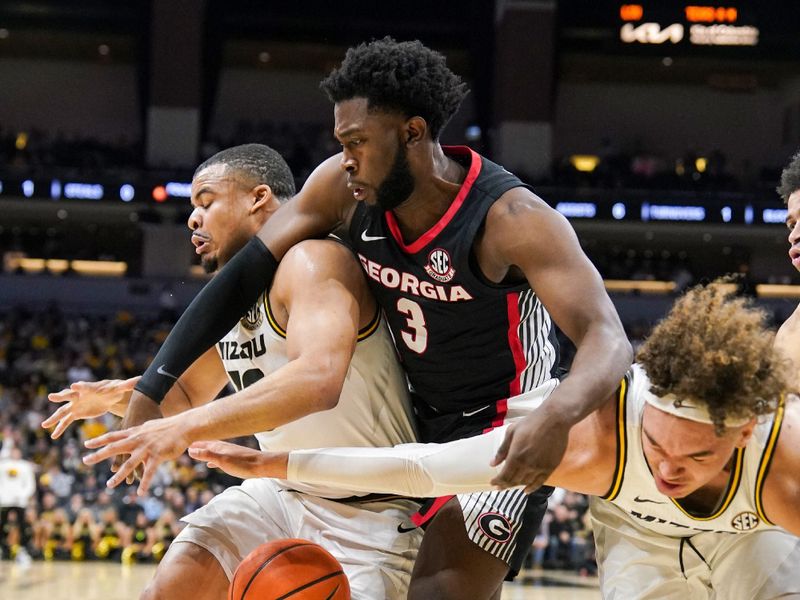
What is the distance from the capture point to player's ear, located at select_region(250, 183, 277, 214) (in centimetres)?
397

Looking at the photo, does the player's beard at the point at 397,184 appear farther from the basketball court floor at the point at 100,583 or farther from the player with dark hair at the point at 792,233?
the basketball court floor at the point at 100,583

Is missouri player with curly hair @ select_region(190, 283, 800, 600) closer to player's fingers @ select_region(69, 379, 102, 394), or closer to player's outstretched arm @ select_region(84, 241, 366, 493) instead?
player's outstretched arm @ select_region(84, 241, 366, 493)

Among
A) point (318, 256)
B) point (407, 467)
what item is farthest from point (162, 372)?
point (407, 467)

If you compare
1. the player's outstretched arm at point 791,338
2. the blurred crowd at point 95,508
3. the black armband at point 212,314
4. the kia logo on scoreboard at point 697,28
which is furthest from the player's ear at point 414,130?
the kia logo on scoreboard at point 697,28

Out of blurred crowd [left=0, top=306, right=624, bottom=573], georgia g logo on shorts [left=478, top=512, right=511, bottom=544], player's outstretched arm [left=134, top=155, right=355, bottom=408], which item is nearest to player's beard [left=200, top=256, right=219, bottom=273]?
player's outstretched arm [left=134, top=155, right=355, bottom=408]

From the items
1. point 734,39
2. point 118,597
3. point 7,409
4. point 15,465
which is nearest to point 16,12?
point 7,409

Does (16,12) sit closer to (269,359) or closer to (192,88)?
(192,88)

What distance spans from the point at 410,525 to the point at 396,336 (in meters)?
0.65

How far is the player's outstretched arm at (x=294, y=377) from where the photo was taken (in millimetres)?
2986

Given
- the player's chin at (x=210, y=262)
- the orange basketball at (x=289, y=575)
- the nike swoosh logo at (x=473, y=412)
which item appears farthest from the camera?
the player's chin at (x=210, y=262)

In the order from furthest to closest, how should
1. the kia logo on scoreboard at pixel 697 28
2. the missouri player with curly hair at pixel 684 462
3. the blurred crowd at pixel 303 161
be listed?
the blurred crowd at pixel 303 161, the kia logo on scoreboard at pixel 697 28, the missouri player with curly hair at pixel 684 462

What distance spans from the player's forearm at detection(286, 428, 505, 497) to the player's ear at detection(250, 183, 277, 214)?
3.51 feet

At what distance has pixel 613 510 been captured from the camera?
3561 millimetres

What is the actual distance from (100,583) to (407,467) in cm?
896
